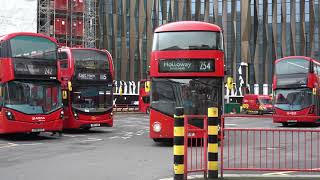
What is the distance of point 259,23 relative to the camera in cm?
7700

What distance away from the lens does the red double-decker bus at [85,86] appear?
2383 cm

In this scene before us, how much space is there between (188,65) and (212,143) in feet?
26.0

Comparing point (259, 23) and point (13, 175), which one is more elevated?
point (259, 23)

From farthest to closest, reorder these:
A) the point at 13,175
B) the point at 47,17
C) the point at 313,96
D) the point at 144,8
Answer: the point at 144,8
the point at 47,17
the point at 313,96
the point at 13,175

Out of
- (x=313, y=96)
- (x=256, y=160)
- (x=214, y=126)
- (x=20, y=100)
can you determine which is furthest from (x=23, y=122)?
(x=313, y=96)

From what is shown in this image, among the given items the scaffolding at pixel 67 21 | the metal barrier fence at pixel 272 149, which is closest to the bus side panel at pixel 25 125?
the metal barrier fence at pixel 272 149

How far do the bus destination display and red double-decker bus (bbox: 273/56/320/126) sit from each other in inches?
555

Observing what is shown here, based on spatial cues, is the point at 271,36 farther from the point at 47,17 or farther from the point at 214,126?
the point at 214,126

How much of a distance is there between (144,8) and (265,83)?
2028 cm

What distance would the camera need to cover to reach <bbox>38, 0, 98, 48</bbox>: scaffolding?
48.8 metres

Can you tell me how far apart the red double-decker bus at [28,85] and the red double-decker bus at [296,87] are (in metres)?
14.5

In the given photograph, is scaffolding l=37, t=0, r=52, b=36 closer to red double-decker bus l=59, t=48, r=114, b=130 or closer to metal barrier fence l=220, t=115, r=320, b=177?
red double-decker bus l=59, t=48, r=114, b=130

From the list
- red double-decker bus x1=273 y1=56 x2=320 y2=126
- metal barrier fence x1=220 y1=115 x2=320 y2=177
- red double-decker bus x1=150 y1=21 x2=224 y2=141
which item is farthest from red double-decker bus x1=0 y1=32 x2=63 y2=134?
red double-decker bus x1=273 y1=56 x2=320 y2=126

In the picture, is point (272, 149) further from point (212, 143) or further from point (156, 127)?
point (156, 127)
